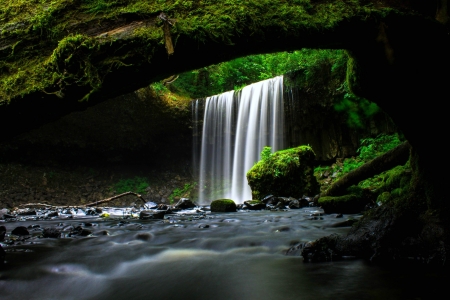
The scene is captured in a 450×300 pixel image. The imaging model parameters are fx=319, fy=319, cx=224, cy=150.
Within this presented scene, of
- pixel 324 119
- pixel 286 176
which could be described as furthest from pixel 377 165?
pixel 324 119

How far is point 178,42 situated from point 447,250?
107 inches

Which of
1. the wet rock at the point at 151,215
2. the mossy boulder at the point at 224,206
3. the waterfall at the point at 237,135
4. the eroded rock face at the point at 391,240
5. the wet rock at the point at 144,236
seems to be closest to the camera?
the eroded rock face at the point at 391,240

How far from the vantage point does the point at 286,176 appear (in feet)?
34.2

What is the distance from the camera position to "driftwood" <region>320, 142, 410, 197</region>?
5156mm

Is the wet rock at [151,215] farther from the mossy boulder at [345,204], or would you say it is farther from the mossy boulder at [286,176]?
the mossy boulder at [286,176]

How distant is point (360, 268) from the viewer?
262 centimetres

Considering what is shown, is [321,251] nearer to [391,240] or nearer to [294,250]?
[294,250]

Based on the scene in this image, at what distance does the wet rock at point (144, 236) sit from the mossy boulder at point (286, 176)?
252 inches

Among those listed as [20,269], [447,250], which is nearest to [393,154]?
[447,250]

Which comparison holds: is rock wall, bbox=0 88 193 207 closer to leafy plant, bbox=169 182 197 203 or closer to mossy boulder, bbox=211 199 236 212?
leafy plant, bbox=169 182 197 203

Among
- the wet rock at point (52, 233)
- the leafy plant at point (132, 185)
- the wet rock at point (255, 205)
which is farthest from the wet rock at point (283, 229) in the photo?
the leafy plant at point (132, 185)

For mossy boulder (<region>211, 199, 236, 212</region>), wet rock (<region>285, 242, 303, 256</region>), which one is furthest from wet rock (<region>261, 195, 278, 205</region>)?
wet rock (<region>285, 242, 303, 256</region>)

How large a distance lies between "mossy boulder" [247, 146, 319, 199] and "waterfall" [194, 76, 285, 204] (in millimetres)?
3758

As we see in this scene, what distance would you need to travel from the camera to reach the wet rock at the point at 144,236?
14.3 ft
